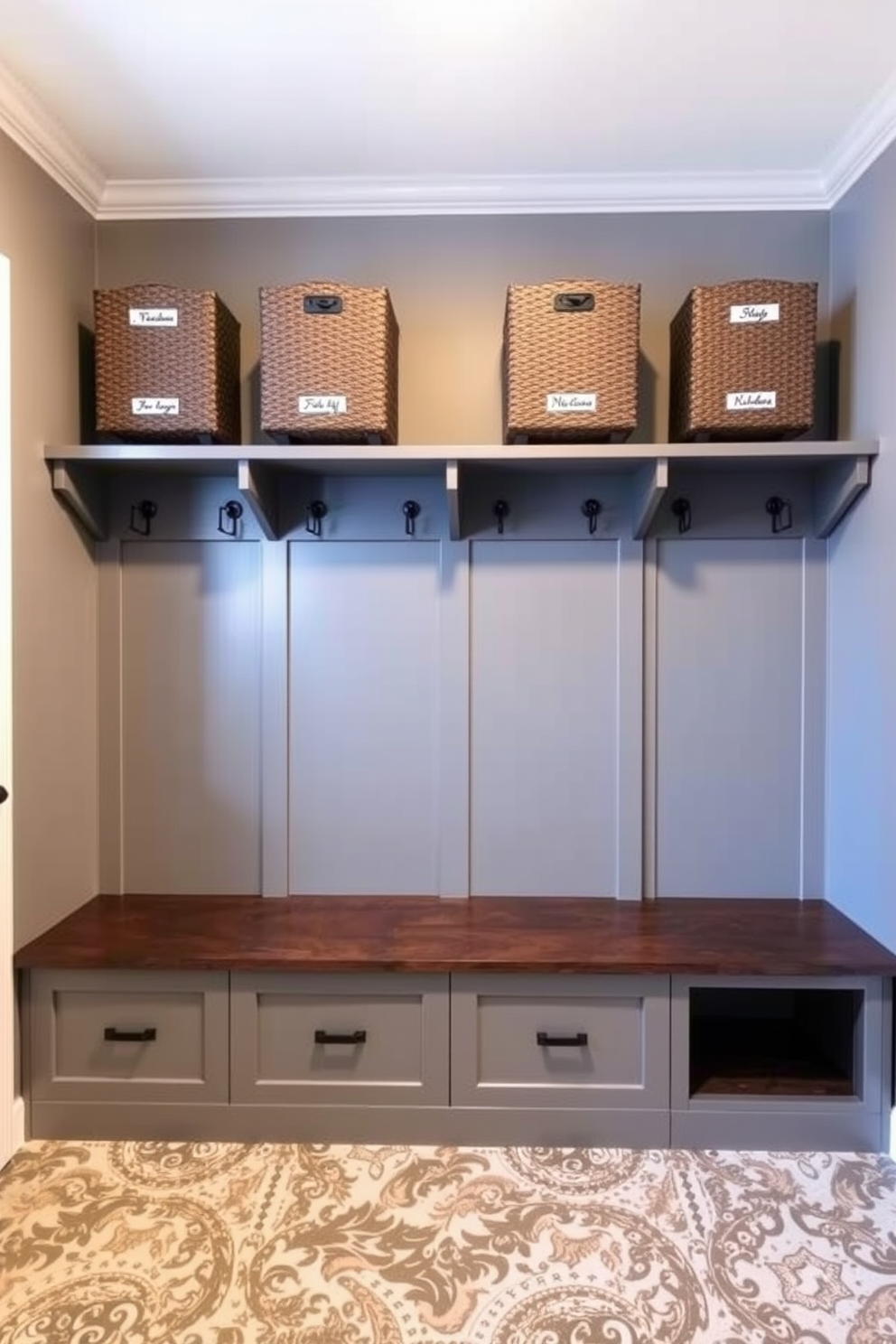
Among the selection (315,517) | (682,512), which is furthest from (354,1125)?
(682,512)

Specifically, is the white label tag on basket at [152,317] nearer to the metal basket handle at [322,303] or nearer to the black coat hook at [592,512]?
the metal basket handle at [322,303]

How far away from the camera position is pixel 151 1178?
1874 mm

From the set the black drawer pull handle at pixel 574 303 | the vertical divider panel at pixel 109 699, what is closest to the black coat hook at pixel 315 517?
the vertical divider panel at pixel 109 699

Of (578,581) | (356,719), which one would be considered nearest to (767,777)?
(578,581)

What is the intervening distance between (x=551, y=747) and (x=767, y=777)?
2.19 feet

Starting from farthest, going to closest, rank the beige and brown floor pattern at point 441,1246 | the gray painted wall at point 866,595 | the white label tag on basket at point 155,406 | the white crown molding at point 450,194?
1. the white crown molding at point 450,194
2. the white label tag on basket at point 155,406
3. the gray painted wall at point 866,595
4. the beige and brown floor pattern at point 441,1246

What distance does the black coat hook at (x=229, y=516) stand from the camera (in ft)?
7.88

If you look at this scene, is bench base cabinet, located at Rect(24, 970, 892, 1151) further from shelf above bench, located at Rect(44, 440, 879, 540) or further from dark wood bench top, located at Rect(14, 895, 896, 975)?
shelf above bench, located at Rect(44, 440, 879, 540)

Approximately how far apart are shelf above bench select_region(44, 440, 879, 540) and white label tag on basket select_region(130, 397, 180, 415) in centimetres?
10

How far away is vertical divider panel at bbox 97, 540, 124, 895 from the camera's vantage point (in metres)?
2.43

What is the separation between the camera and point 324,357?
2.10 meters

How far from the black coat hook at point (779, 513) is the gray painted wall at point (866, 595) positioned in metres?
0.15

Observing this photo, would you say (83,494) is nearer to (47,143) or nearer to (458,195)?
(47,143)

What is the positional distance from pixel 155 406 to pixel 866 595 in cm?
203
